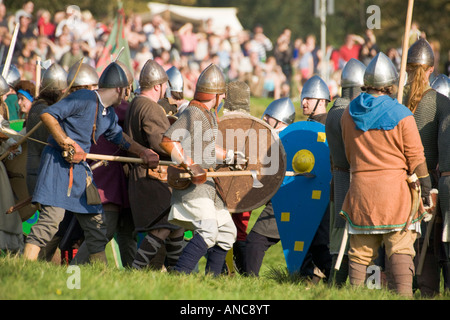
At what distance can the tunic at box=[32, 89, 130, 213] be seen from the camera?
5.88 m

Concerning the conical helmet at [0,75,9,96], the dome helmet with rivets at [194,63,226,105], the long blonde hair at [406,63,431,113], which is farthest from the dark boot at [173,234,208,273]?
the conical helmet at [0,75,9,96]

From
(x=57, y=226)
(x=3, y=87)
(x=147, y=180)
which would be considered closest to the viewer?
(x=57, y=226)

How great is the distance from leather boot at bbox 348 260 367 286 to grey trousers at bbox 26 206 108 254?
1.91 m

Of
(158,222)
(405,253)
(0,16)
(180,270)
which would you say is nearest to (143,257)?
(158,222)

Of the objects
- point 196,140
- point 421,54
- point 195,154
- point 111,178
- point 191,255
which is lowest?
point 191,255

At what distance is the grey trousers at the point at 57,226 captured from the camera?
19.3 ft

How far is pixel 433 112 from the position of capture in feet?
19.6

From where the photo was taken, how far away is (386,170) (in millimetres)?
5395

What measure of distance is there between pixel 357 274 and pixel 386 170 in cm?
Answer: 74

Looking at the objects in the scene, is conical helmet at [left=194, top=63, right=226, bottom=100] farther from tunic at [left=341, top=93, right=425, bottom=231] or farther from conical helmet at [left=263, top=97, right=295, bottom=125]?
conical helmet at [left=263, top=97, right=295, bottom=125]

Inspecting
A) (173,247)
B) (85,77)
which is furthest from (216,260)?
(85,77)

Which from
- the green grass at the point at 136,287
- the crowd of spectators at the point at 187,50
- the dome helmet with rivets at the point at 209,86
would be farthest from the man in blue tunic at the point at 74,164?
the crowd of spectators at the point at 187,50

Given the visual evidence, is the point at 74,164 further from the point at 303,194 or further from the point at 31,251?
the point at 303,194

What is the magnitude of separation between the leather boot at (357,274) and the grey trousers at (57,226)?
1.91 metres
